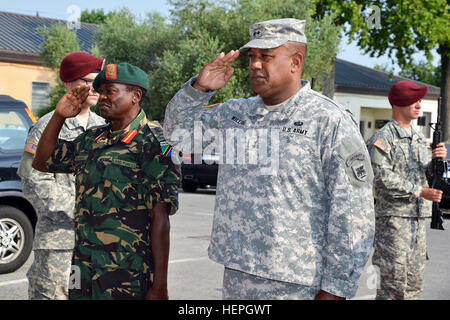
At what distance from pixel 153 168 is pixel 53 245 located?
1.23 meters

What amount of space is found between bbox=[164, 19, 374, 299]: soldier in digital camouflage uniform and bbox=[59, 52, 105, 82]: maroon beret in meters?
1.45

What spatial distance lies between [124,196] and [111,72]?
0.67 metres

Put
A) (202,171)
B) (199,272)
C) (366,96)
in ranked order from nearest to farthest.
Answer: (199,272), (202,171), (366,96)

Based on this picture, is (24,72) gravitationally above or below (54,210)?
above

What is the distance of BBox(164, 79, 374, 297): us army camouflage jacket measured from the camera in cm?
287

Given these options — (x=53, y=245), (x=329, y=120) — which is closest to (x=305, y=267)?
(x=329, y=120)

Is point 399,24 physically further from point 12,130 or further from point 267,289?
point 267,289

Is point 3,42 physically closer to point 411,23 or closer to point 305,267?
point 411,23

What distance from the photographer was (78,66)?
432 centimetres

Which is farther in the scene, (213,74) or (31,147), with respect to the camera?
(31,147)

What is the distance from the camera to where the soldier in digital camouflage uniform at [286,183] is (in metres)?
2.88
